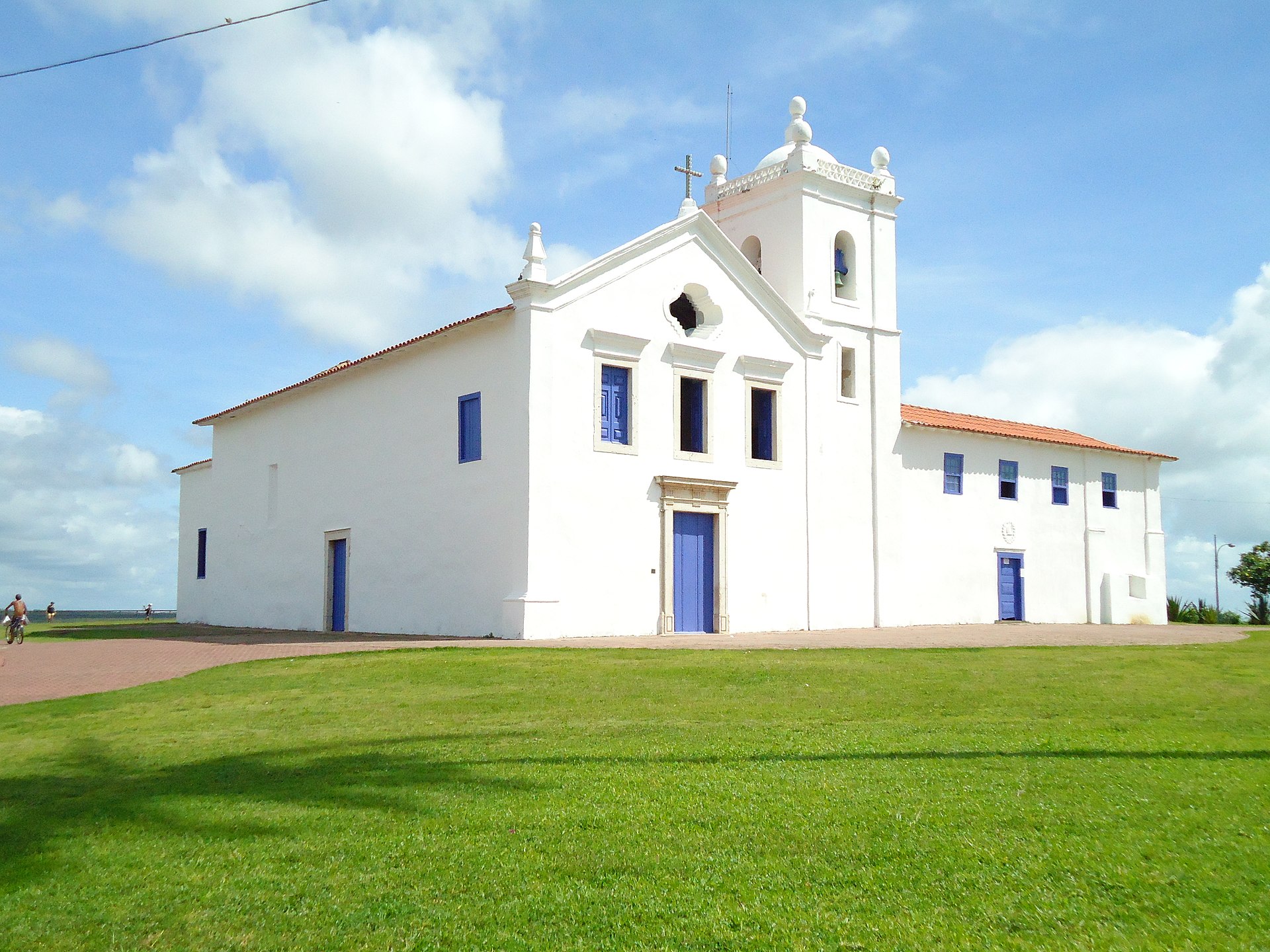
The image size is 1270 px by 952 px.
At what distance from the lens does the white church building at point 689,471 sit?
20.3m

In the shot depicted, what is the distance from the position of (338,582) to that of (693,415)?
9.30m

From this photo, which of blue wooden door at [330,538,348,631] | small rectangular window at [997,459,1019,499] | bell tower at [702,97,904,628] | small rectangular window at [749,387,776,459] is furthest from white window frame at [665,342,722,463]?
small rectangular window at [997,459,1019,499]

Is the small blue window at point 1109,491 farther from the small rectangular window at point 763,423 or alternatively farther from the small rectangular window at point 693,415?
the small rectangular window at point 693,415

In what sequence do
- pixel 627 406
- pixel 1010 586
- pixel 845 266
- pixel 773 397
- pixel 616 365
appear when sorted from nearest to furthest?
pixel 616 365
pixel 627 406
pixel 773 397
pixel 845 266
pixel 1010 586

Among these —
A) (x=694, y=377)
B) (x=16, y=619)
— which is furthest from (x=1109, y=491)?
(x=16, y=619)

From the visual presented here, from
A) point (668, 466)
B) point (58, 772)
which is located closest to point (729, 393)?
point (668, 466)

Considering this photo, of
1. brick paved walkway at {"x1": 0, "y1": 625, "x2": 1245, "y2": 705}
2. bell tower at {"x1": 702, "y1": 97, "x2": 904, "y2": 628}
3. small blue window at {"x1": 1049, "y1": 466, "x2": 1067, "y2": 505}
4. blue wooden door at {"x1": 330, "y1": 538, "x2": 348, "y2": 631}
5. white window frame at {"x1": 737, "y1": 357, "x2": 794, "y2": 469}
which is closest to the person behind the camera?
brick paved walkway at {"x1": 0, "y1": 625, "x2": 1245, "y2": 705}

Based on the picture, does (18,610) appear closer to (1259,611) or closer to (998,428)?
(998,428)

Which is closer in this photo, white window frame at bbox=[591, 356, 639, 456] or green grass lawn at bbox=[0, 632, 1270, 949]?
green grass lawn at bbox=[0, 632, 1270, 949]

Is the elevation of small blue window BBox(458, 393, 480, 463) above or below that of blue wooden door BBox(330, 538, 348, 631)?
above

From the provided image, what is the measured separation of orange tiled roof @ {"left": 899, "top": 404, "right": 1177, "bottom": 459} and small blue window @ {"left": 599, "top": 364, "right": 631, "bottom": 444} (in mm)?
8581

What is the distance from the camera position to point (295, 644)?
19.4 m

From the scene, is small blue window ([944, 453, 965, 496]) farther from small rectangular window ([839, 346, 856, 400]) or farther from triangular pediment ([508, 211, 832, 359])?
triangular pediment ([508, 211, 832, 359])

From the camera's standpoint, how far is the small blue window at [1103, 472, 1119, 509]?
30.9 meters
